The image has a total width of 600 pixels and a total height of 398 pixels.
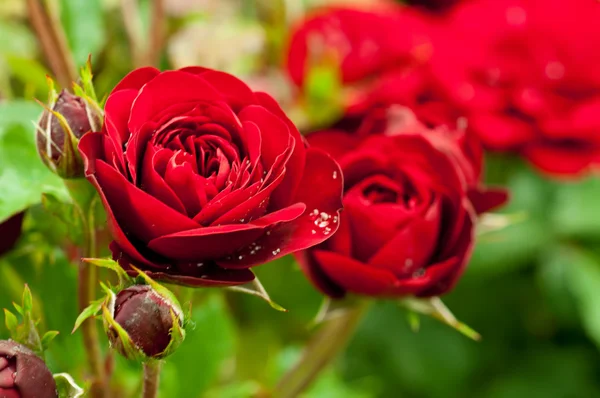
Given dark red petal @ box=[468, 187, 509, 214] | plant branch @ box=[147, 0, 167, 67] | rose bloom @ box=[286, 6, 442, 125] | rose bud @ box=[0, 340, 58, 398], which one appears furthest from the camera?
rose bloom @ box=[286, 6, 442, 125]

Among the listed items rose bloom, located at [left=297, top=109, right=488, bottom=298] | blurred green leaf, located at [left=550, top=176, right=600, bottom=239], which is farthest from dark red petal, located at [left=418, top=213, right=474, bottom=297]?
blurred green leaf, located at [left=550, top=176, right=600, bottom=239]

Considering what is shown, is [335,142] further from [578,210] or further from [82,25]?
[578,210]

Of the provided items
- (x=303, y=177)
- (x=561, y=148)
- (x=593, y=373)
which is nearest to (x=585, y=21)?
(x=561, y=148)

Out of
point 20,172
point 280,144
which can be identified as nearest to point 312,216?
point 280,144

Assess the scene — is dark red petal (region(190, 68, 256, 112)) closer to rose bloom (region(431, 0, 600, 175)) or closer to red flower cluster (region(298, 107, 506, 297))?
red flower cluster (region(298, 107, 506, 297))

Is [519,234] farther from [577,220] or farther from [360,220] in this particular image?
[360,220]

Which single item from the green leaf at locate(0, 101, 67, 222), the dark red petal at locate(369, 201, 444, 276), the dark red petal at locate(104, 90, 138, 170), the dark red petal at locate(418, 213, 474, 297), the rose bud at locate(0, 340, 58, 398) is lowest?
the dark red petal at locate(418, 213, 474, 297)
